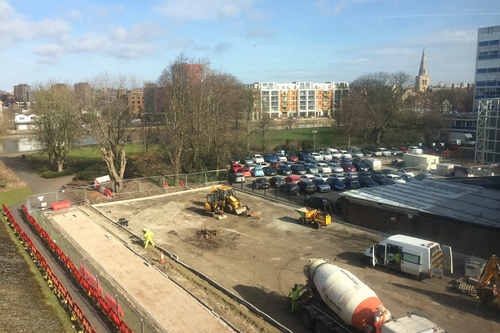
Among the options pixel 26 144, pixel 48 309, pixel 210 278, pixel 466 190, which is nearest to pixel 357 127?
pixel 466 190

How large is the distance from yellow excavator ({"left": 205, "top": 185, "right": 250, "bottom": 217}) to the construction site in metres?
0.52

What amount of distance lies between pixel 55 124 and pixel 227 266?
38337 mm

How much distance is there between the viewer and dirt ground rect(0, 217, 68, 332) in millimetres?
12648

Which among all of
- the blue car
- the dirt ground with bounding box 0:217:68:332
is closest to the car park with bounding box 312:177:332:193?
the blue car

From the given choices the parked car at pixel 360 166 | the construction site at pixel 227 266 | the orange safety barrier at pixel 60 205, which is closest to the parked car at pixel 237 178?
the construction site at pixel 227 266

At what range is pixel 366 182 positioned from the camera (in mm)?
34625

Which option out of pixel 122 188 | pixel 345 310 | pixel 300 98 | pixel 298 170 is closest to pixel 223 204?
pixel 122 188

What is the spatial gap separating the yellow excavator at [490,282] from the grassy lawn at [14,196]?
110ft

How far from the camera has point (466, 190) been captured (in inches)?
947

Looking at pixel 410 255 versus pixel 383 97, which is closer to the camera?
pixel 410 255

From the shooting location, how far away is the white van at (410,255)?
51.7 feet

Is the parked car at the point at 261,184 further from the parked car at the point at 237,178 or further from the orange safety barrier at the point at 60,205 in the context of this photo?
the orange safety barrier at the point at 60,205

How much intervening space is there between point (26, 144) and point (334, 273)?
86800mm

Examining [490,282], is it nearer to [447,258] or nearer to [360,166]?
[447,258]
